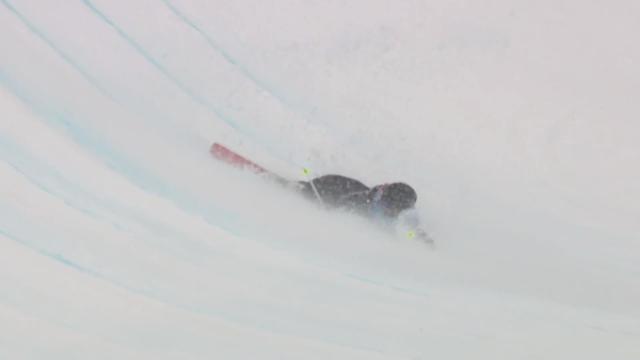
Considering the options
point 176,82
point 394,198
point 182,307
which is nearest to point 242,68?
point 176,82

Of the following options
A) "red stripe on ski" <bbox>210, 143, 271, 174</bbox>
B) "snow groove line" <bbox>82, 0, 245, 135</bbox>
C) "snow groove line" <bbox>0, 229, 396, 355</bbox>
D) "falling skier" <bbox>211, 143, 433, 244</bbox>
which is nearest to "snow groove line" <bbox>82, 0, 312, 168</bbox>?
"snow groove line" <bbox>82, 0, 245, 135</bbox>

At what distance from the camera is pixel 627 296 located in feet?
10.3

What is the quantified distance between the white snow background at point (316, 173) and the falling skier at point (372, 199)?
50 mm

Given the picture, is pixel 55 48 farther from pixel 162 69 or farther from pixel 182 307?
pixel 182 307

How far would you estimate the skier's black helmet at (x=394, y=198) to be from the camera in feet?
10.00

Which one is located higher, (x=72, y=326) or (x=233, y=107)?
(x=233, y=107)

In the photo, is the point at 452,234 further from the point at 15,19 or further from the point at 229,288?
the point at 15,19

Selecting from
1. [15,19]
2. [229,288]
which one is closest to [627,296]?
[229,288]

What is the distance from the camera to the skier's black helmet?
3047 millimetres

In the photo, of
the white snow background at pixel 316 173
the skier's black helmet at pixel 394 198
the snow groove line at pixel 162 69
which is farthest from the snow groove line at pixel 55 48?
the skier's black helmet at pixel 394 198

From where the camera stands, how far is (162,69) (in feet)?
12.1

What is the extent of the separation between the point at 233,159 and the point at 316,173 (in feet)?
1.10

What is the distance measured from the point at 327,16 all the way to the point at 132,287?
1.62 metres

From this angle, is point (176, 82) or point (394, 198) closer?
point (394, 198)
